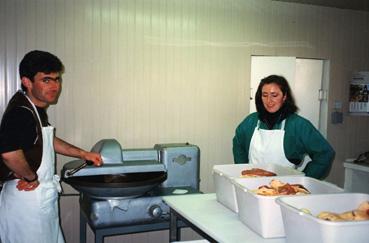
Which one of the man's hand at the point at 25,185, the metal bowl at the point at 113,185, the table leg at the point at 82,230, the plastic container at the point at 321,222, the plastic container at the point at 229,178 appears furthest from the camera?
the table leg at the point at 82,230

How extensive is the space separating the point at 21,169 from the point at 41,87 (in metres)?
0.45

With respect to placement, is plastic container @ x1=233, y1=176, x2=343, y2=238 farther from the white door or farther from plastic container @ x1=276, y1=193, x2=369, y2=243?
the white door

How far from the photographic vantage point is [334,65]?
3.61m

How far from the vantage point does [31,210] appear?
1964 mm

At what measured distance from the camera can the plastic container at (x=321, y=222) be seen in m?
1.08

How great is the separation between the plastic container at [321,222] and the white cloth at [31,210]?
1.31 meters

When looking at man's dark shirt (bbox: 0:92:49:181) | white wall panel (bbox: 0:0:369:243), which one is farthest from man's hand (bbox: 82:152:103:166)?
white wall panel (bbox: 0:0:369:243)

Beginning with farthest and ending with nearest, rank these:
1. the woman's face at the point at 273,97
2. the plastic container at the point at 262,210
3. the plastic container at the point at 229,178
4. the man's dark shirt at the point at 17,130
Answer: the woman's face at the point at 273,97
the man's dark shirt at the point at 17,130
the plastic container at the point at 229,178
the plastic container at the point at 262,210

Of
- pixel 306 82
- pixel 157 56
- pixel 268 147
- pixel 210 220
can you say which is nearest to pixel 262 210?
pixel 210 220

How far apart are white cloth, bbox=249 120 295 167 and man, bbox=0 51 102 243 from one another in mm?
1215

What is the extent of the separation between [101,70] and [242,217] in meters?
1.73

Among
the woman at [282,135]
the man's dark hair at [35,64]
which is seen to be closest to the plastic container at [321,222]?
the woman at [282,135]

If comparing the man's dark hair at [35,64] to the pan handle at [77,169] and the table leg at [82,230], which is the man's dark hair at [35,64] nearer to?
the pan handle at [77,169]

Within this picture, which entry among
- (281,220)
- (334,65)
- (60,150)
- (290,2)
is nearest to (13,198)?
(60,150)
